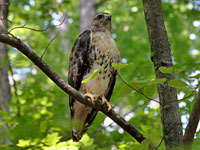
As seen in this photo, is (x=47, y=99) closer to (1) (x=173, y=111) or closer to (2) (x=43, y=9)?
(2) (x=43, y=9)

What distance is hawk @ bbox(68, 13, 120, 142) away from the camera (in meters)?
3.69

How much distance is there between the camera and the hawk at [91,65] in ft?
12.1

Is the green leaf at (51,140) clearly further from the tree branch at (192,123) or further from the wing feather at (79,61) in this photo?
the tree branch at (192,123)

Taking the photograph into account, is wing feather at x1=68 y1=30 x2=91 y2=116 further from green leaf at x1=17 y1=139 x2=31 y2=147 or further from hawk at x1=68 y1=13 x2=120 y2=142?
green leaf at x1=17 y1=139 x2=31 y2=147

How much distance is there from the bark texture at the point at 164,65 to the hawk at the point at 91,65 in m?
1.01

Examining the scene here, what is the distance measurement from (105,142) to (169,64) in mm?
1489

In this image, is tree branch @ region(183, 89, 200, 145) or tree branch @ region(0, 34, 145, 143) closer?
tree branch @ region(183, 89, 200, 145)

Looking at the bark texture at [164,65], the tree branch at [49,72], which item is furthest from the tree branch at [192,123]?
the tree branch at [49,72]

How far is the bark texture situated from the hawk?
1014 millimetres

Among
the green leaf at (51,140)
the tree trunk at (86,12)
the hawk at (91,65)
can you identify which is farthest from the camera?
the tree trunk at (86,12)

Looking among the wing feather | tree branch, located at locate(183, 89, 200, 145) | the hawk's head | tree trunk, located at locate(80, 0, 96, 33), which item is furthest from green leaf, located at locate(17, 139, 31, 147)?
tree trunk, located at locate(80, 0, 96, 33)

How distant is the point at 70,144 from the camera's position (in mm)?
3156

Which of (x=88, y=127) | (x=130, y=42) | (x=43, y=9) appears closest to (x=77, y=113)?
(x=88, y=127)

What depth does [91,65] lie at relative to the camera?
3693 mm
